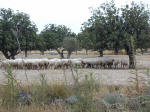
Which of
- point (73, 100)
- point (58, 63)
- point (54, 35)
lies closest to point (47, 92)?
point (73, 100)

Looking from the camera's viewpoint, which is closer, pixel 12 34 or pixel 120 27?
pixel 120 27

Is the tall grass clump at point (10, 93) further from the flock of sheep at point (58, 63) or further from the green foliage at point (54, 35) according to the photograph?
the green foliage at point (54, 35)

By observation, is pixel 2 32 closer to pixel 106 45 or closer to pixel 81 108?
pixel 106 45

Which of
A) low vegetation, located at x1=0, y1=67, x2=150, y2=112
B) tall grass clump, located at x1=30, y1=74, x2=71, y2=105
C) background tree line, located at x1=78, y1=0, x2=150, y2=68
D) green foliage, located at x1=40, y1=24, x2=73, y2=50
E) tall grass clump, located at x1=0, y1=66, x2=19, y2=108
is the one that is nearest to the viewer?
low vegetation, located at x1=0, y1=67, x2=150, y2=112

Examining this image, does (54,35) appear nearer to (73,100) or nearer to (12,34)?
(12,34)

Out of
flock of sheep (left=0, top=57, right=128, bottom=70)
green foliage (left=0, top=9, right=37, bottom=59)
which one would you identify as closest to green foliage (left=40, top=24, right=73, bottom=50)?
green foliage (left=0, top=9, right=37, bottom=59)

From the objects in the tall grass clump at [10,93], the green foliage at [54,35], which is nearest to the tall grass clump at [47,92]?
the tall grass clump at [10,93]

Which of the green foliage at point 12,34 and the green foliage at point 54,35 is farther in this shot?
the green foliage at point 54,35

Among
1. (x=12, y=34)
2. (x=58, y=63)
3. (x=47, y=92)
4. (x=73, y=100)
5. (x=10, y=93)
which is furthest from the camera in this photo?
(x=12, y=34)

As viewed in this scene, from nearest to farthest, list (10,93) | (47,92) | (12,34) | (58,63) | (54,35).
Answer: (10,93) → (47,92) → (58,63) → (12,34) → (54,35)

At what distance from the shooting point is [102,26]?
766 inches

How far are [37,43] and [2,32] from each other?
5.61 metres

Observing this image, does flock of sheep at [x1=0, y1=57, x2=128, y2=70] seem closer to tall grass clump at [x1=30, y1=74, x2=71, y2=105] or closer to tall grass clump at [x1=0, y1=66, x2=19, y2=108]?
tall grass clump at [x1=30, y1=74, x2=71, y2=105]

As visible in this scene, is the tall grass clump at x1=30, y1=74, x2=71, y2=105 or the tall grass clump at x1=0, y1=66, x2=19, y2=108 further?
the tall grass clump at x1=30, y1=74, x2=71, y2=105
